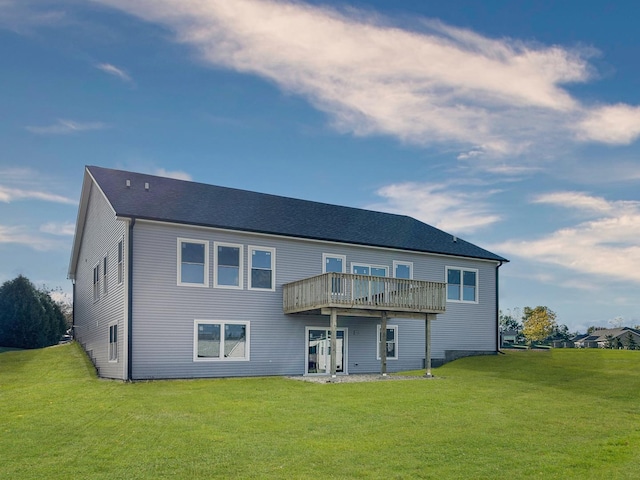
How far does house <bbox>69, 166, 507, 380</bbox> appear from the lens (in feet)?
62.3

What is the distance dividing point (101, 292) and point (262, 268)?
678 centimetres

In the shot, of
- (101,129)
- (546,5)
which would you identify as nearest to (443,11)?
(546,5)

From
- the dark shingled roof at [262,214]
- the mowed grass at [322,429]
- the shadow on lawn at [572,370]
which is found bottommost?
the shadow on lawn at [572,370]

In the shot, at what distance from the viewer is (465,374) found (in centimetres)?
2069

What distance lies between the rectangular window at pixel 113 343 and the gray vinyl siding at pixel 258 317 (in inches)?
69.3

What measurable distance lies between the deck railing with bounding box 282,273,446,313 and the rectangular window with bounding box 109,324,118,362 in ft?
19.3

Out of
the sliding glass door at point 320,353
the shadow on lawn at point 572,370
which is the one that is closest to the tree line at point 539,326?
the shadow on lawn at point 572,370

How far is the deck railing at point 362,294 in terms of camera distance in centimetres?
1927

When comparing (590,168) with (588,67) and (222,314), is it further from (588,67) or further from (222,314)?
(222,314)

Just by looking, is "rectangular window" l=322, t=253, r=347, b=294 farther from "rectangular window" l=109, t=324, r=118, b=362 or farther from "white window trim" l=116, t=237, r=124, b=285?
"rectangular window" l=109, t=324, r=118, b=362

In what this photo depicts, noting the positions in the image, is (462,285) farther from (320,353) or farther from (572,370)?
(320,353)

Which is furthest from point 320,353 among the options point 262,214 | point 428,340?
point 262,214

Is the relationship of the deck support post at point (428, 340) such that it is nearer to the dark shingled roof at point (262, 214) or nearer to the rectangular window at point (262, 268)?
the dark shingled roof at point (262, 214)

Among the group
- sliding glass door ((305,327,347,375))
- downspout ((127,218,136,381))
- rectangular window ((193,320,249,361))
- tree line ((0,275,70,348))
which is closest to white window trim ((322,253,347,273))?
sliding glass door ((305,327,347,375))
